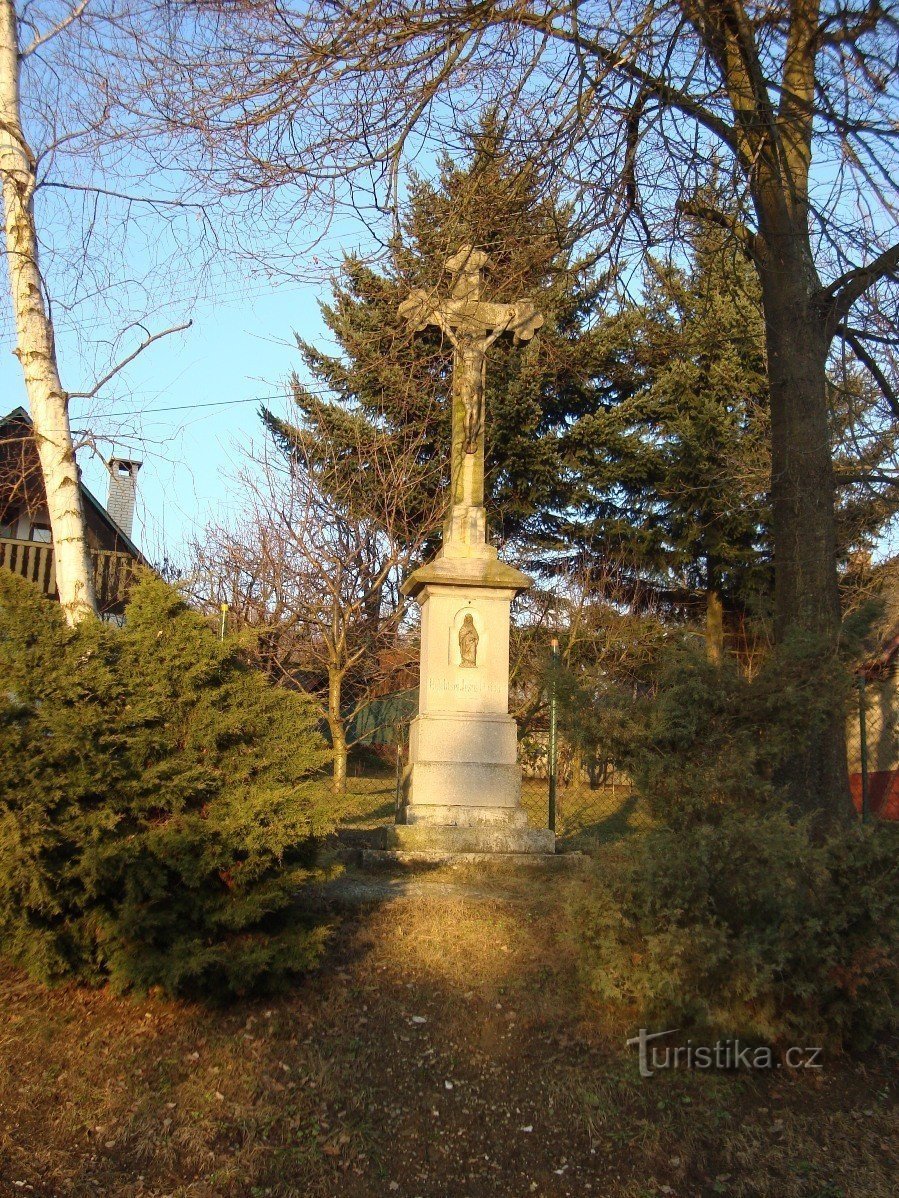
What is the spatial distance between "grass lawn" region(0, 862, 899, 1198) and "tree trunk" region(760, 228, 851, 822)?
1391 mm

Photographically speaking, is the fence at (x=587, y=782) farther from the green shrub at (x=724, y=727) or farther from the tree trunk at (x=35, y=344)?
the tree trunk at (x=35, y=344)

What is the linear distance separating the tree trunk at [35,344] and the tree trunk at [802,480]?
3988mm

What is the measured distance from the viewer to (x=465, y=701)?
328 inches

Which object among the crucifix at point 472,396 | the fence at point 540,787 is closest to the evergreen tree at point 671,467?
the fence at point 540,787

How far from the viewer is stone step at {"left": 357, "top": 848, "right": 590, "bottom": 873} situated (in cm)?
701

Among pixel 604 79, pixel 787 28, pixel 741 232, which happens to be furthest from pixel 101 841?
pixel 787 28

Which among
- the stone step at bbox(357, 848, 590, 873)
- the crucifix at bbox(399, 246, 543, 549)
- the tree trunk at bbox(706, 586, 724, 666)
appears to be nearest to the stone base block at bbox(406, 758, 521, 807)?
the stone step at bbox(357, 848, 590, 873)

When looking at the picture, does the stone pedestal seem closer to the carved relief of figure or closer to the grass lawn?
the carved relief of figure

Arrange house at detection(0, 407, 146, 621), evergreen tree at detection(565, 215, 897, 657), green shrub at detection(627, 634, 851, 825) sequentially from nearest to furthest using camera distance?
green shrub at detection(627, 634, 851, 825), house at detection(0, 407, 146, 621), evergreen tree at detection(565, 215, 897, 657)

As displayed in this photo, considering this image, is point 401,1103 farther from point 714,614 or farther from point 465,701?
point 714,614

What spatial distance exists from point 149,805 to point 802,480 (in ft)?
12.4

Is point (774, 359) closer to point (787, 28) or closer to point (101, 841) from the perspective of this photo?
point (787, 28)
